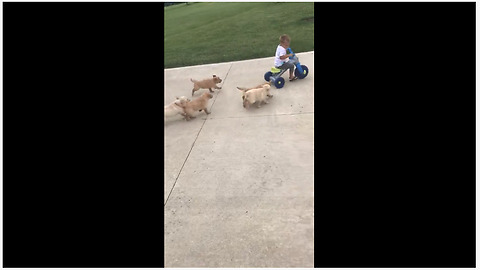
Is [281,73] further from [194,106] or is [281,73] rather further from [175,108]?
[175,108]

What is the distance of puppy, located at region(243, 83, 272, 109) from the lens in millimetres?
4625

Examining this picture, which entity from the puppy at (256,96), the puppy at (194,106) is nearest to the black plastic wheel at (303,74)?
the puppy at (256,96)

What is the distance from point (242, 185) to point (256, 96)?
73.3 inches

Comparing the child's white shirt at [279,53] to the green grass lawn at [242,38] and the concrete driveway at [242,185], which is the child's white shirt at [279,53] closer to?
the concrete driveway at [242,185]

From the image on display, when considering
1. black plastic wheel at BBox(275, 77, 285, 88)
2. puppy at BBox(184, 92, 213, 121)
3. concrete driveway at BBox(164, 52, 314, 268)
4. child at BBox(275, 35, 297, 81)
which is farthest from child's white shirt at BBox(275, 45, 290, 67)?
puppy at BBox(184, 92, 213, 121)

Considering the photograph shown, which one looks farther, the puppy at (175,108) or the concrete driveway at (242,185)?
the puppy at (175,108)

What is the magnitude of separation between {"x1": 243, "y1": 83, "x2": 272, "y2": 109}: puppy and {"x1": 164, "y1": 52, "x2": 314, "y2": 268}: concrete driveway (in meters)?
0.10

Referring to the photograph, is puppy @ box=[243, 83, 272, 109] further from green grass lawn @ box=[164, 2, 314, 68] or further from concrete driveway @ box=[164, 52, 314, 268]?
green grass lawn @ box=[164, 2, 314, 68]

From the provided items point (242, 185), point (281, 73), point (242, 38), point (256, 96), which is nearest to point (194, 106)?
point (256, 96)

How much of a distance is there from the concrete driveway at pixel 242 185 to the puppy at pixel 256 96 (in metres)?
0.10

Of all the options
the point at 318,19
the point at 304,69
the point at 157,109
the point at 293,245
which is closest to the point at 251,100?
the point at 304,69

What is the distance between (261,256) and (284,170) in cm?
111

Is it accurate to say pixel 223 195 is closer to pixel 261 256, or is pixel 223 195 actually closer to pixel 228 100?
pixel 261 256

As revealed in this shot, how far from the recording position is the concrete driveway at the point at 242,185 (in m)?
2.38
